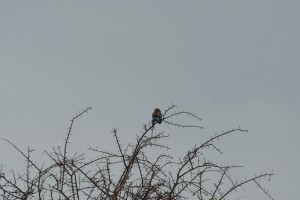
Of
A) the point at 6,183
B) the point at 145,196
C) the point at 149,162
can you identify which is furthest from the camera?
the point at 149,162

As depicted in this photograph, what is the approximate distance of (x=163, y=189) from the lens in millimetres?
4152

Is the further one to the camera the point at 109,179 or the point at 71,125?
the point at 71,125

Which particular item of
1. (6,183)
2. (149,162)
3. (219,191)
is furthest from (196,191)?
(6,183)

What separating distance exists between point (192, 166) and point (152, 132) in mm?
587

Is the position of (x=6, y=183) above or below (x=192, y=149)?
below

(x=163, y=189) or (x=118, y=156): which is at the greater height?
(x=118, y=156)

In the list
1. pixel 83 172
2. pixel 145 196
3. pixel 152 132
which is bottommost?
pixel 145 196

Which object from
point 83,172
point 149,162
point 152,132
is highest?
point 152,132

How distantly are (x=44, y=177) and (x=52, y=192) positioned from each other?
20 centimetres

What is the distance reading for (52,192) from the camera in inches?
161

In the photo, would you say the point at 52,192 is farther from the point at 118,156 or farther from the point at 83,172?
the point at 118,156

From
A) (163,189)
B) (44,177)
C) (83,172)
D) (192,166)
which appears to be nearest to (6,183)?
(44,177)

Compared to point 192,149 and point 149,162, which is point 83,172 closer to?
point 149,162

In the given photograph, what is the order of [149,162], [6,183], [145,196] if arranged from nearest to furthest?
[145,196] < [6,183] < [149,162]
